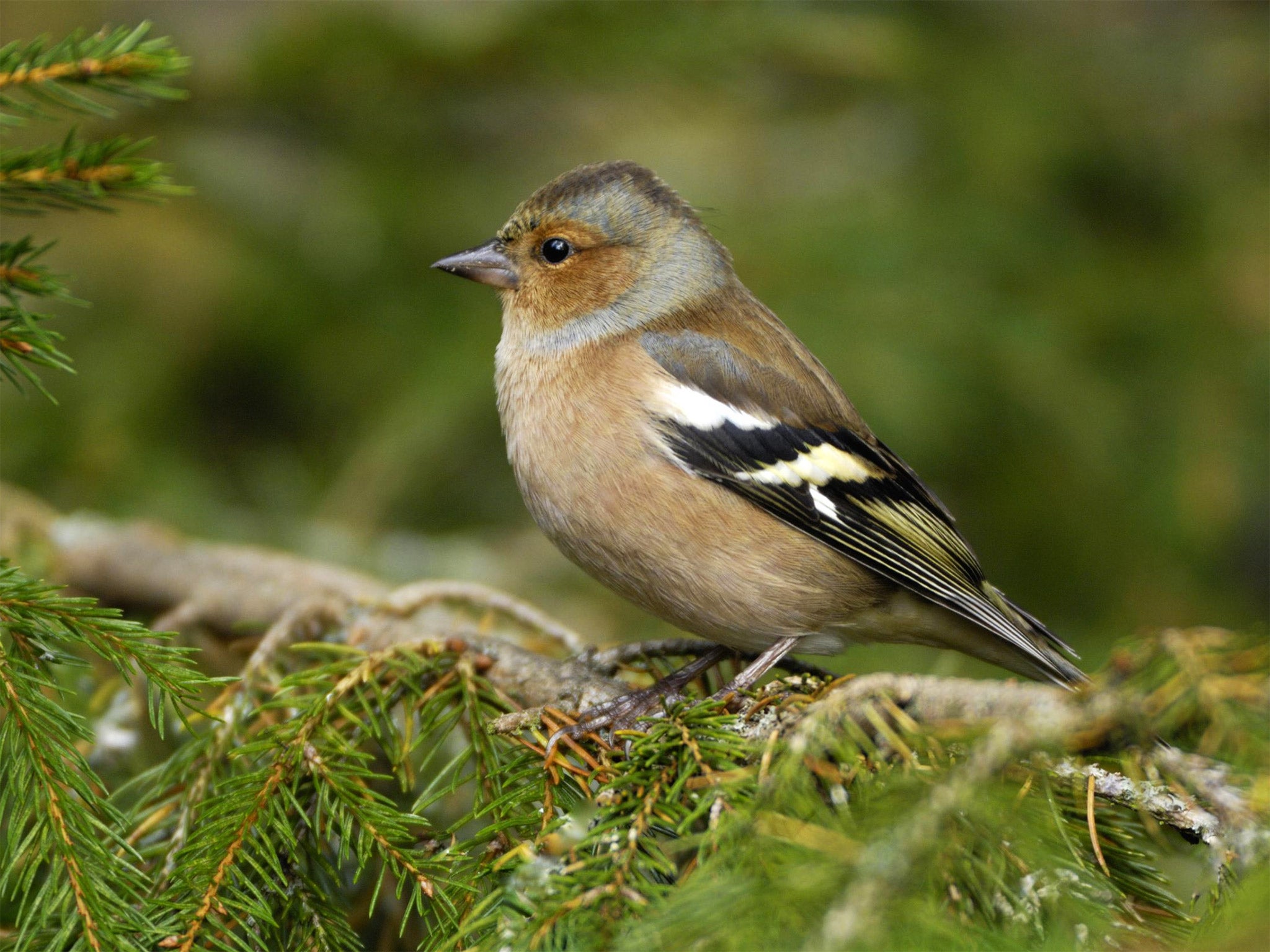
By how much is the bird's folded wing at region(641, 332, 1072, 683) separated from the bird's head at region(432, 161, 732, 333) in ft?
0.88

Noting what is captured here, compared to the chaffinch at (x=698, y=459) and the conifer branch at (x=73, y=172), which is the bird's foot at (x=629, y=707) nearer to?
the chaffinch at (x=698, y=459)

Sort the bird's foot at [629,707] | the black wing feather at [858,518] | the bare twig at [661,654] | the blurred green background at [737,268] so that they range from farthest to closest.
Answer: the blurred green background at [737,268]
the black wing feather at [858,518]
the bare twig at [661,654]
the bird's foot at [629,707]

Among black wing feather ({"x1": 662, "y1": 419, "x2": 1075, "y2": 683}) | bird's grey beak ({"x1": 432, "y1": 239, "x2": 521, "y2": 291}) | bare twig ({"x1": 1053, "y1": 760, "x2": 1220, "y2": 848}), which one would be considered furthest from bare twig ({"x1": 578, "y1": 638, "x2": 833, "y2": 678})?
bird's grey beak ({"x1": 432, "y1": 239, "x2": 521, "y2": 291})

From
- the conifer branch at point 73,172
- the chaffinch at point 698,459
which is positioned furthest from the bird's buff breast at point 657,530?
the conifer branch at point 73,172

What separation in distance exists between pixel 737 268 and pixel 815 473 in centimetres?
174

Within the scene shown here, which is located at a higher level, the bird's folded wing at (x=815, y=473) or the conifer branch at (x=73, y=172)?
the conifer branch at (x=73, y=172)

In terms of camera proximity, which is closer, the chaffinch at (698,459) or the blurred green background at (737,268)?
the chaffinch at (698,459)

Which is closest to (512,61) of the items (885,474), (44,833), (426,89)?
(426,89)

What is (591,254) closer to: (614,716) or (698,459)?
(698,459)

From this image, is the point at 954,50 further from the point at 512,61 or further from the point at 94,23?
the point at 94,23

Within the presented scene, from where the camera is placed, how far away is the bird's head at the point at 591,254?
10.9 feet

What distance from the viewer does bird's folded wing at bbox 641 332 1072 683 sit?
2.88 meters

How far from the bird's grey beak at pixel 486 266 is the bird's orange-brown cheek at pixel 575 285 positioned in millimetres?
49

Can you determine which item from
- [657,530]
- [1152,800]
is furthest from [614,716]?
[1152,800]
